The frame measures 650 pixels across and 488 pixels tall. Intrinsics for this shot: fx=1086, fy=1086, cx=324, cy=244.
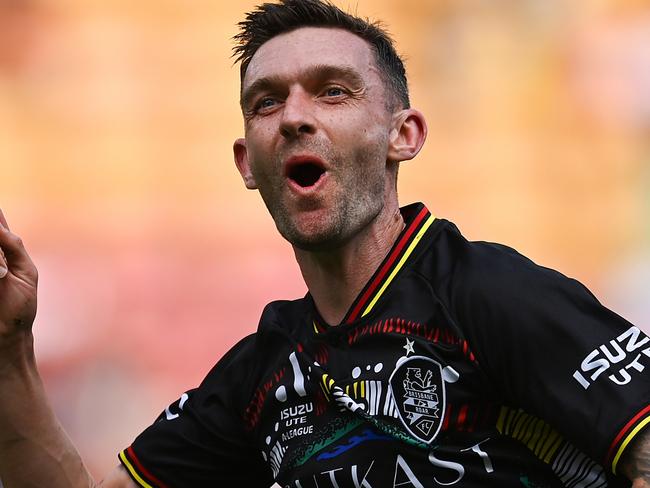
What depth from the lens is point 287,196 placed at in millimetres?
2680

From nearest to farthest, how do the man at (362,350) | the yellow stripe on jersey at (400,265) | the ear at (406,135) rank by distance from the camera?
the man at (362,350)
the yellow stripe on jersey at (400,265)
the ear at (406,135)

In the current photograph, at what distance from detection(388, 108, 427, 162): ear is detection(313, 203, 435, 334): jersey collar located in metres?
0.21

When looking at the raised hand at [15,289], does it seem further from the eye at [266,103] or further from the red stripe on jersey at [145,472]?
the eye at [266,103]

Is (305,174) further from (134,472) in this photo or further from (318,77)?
(134,472)

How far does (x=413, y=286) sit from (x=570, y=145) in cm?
497

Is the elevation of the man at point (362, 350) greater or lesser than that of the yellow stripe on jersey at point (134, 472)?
greater

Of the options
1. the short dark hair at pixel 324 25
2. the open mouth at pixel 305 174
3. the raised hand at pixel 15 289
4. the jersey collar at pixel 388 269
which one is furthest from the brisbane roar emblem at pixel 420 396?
the raised hand at pixel 15 289

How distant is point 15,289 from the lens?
2658mm

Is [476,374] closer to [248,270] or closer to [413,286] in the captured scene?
[413,286]

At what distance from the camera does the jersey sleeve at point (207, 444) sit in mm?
2910

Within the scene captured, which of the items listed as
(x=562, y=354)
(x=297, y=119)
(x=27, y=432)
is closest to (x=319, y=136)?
(x=297, y=119)

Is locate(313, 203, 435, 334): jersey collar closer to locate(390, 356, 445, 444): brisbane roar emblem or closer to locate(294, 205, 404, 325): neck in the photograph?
locate(294, 205, 404, 325): neck

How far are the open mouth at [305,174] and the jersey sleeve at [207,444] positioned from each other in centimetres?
49

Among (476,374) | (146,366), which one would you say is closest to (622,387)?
(476,374)
